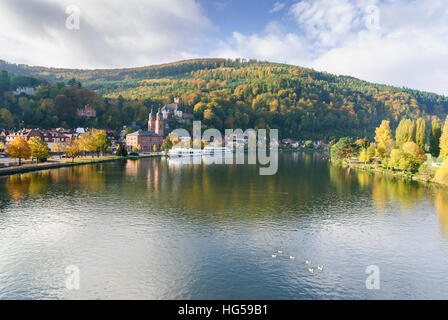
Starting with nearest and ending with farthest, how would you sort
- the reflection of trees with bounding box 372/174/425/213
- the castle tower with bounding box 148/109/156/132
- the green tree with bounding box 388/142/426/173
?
the reflection of trees with bounding box 372/174/425/213 < the green tree with bounding box 388/142/426/173 < the castle tower with bounding box 148/109/156/132

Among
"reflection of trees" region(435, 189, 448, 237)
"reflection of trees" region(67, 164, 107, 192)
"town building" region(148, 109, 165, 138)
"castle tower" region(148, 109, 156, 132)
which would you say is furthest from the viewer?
"castle tower" region(148, 109, 156, 132)

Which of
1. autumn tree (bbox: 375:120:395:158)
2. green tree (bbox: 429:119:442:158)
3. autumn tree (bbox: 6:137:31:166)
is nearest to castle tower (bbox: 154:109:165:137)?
autumn tree (bbox: 6:137:31:166)

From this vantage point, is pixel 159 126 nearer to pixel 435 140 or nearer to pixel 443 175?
pixel 435 140

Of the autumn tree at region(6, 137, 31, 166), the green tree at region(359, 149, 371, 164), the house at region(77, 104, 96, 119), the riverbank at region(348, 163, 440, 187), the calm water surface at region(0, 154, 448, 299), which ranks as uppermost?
the house at region(77, 104, 96, 119)

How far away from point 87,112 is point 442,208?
131 metres

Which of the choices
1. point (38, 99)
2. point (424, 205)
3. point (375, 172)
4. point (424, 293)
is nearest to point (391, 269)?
point (424, 293)

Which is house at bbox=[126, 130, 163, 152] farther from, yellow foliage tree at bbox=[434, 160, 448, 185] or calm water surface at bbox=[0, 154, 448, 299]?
yellow foliage tree at bbox=[434, 160, 448, 185]

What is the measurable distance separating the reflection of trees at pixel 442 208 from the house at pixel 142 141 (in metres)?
96.3

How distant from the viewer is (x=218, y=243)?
19328mm

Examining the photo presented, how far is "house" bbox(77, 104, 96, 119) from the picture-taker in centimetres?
13309

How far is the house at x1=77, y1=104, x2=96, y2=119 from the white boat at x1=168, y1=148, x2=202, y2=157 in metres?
50.0

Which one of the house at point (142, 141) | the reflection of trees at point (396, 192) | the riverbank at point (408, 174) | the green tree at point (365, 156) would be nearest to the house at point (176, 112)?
the house at point (142, 141)

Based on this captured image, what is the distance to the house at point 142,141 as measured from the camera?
11731cm
